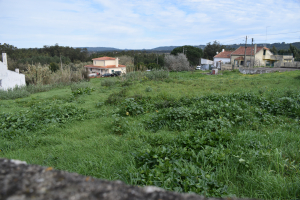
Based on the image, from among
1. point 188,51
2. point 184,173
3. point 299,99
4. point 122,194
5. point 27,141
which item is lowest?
point 27,141

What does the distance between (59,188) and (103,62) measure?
47.7 meters

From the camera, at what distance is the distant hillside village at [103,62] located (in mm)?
22102

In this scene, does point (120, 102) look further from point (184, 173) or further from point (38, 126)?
point (184, 173)

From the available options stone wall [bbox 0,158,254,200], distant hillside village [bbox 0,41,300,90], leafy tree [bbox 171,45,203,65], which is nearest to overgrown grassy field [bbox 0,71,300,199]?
stone wall [bbox 0,158,254,200]

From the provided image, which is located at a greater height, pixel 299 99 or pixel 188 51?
pixel 188 51

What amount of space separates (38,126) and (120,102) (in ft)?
12.8

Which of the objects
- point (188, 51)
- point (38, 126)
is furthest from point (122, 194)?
point (188, 51)

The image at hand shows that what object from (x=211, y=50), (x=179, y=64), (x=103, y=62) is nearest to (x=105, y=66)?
(x=103, y=62)

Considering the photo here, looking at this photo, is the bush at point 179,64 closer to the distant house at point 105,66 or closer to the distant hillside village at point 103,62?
the distant hillside village at point 103,62

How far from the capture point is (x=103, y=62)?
46.4 meters

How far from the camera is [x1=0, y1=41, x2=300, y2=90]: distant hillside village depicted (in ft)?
72.5

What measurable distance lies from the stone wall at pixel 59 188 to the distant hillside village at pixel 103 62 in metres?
20.2

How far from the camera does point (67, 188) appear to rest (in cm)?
70

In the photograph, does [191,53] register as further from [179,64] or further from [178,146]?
[178,146]
